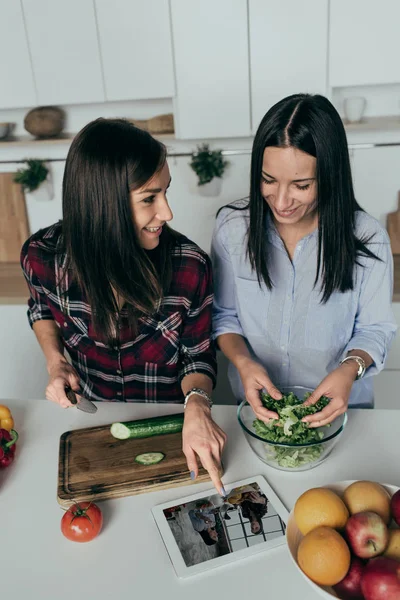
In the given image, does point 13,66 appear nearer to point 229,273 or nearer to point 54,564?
point 229,273

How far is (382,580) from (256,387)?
1.86 ft

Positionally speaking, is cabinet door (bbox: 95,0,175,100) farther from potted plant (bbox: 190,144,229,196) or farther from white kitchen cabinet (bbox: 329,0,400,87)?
white kitchen cabinet (bbox: 329,0,400,87)

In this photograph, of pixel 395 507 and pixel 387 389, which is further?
pixel 387 389

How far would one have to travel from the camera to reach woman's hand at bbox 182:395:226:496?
115cm

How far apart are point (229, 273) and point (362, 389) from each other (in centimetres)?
49

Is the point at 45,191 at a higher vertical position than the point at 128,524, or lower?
higher

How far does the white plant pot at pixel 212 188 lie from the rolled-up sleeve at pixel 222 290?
121 cm

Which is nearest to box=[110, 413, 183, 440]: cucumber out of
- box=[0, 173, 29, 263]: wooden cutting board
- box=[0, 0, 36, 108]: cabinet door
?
box=[0, 0, 36, 108]: cabinet door

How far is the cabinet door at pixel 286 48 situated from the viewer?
241 centimetres

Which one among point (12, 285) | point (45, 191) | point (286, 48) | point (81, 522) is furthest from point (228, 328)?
point (45, 191)

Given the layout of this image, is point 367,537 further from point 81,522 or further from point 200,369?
point 200,369

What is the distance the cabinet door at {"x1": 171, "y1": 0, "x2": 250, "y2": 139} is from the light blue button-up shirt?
1.06m

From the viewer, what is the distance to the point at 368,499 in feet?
3.22

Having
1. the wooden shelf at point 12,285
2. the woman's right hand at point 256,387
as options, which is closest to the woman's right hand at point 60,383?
the woman's right hand at point 256,387
